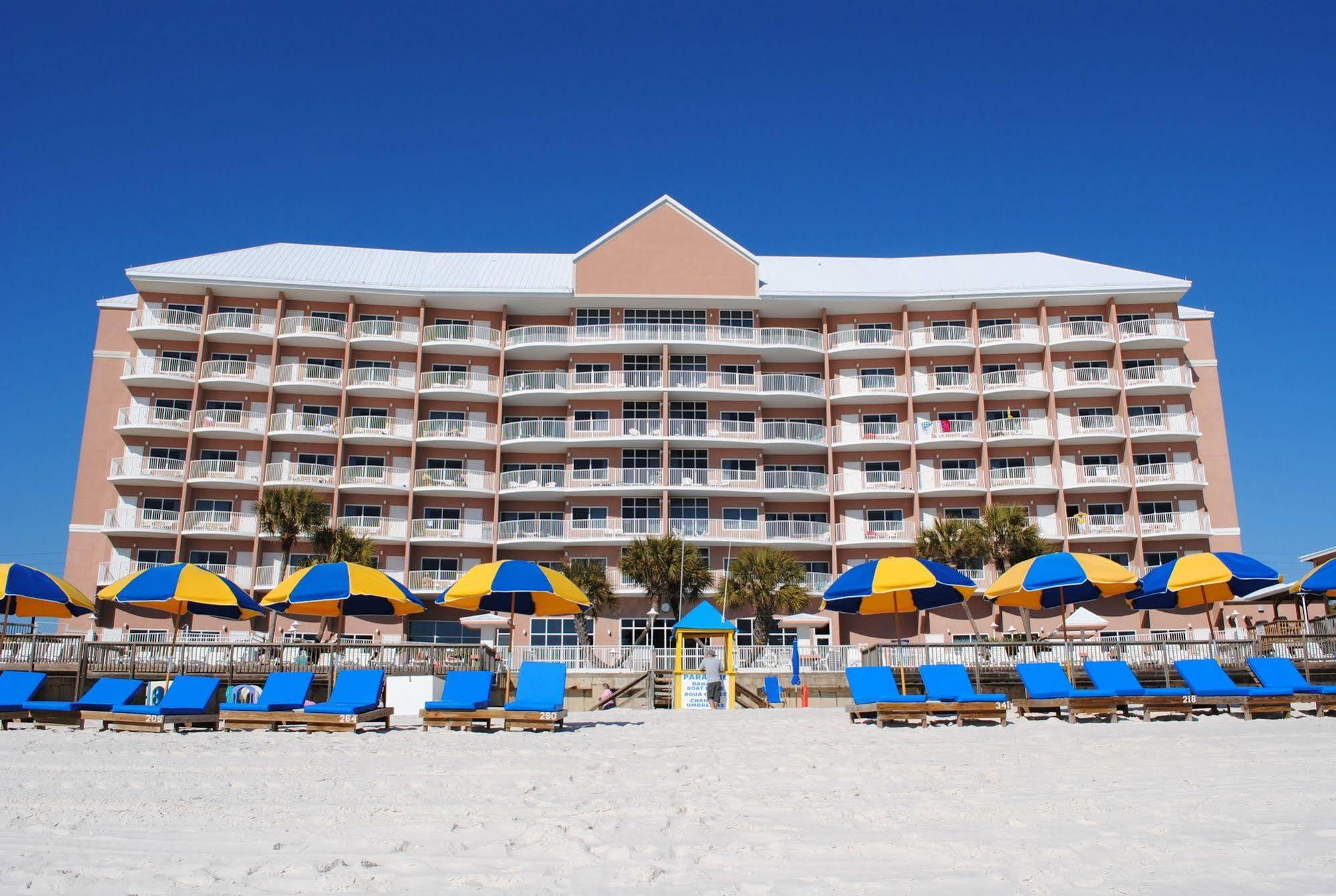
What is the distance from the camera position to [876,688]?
691 inches

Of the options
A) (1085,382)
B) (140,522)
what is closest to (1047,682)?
(1085,382)

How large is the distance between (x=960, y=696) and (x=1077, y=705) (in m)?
1.90

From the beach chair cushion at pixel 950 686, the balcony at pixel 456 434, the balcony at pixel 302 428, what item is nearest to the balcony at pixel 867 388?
the balcony at pixel 456 434

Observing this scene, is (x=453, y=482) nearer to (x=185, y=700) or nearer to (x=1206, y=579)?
(x=185, y=700)

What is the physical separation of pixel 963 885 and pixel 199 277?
45.5 metres

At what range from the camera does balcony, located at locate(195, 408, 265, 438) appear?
44.3 metres

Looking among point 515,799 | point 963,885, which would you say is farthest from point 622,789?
point 963,885

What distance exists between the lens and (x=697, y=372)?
151 ft

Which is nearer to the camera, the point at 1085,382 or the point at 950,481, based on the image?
the point at 950,481

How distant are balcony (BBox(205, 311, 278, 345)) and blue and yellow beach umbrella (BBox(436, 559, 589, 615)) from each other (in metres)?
29.2

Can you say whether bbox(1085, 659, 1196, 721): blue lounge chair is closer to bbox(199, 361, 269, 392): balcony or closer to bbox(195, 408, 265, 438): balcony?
bbox(195, 408, 265, 438): balcony

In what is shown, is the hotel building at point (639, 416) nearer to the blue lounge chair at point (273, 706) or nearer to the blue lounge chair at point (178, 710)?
the blue lounge chair at point (273, 706)

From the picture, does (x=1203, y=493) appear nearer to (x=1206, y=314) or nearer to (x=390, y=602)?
(x=1206, y=314)

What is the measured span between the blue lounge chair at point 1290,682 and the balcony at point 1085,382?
29.2 meters
